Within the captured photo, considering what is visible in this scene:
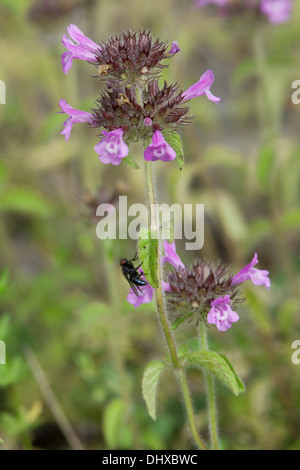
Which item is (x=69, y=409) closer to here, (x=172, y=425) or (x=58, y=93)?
(x=172, y=425)

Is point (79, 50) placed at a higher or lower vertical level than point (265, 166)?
higher

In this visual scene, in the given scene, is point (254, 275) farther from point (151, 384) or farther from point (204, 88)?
point (204, 88)

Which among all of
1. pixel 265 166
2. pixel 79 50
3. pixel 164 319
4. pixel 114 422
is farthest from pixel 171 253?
pixel 265 166

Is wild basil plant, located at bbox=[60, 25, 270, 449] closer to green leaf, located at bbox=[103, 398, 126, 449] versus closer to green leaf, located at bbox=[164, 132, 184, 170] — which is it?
green leaf, located at bbox=[164, 132, 184, 170]
